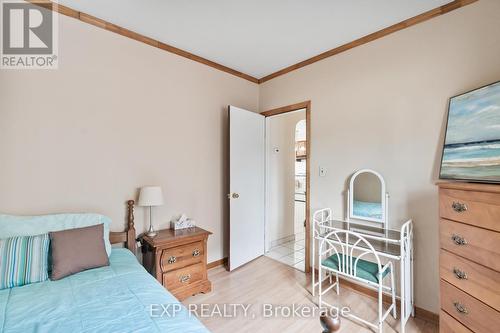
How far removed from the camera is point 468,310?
144cm

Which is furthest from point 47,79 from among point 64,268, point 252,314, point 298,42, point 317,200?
point 317,200

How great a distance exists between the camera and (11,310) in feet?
3.94

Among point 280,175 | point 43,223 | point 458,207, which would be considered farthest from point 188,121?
point 458,207

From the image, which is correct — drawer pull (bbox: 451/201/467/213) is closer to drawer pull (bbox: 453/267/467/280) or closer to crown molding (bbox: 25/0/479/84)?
drawer pull (bbox: 453/267/467/280)

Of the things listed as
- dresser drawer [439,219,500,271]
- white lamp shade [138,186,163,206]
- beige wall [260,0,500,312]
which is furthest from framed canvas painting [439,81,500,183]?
white lamp shade [138,186,163,206]

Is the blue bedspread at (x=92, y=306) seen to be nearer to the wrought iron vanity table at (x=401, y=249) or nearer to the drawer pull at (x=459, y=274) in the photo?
the wrought iron vanity table at (x=401, y=249)

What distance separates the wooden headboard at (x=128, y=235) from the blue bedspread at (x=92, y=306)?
1.76 ft

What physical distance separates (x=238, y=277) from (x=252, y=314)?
2.38ft

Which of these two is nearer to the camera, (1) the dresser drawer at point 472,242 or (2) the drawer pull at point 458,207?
(1) the dresser drawer at point 472,242

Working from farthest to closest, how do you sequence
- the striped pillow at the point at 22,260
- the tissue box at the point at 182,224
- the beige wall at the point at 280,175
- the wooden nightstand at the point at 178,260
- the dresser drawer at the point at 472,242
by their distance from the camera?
the beige wall at the point at 280,175 → the tissue box at the point at 182,224 → the wooden nightstand at the point at 178,260 → the striped pillow at the point at 22,260 → the dresser drawer at the point at 472,242

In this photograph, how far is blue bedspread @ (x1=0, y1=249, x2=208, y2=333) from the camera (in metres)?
1.08

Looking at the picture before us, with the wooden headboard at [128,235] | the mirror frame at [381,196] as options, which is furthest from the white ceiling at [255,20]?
the wooden headboard at [128,235]

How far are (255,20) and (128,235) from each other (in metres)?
2.32

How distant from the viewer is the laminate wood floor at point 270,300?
191cm
